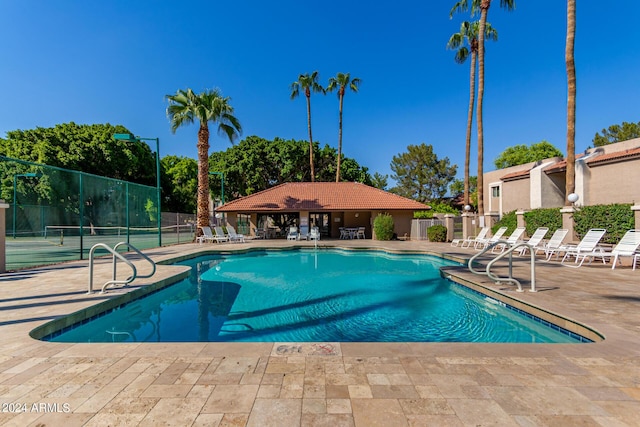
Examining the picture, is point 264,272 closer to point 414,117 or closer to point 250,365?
A: point 250,365

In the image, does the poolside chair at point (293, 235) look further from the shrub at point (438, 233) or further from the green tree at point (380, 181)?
the green tree at point (380, 181)

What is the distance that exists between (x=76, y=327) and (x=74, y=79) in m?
15.0

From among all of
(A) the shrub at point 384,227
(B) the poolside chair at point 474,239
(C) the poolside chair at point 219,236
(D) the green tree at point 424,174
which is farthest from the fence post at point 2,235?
(D) the green tree at point 424,174

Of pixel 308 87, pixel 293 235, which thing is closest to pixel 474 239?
pixel 293 235

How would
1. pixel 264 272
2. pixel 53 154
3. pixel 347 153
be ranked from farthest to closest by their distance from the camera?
pixel 347 153, pixel 53 154, pixel 264 272

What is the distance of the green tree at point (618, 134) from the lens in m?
36.3

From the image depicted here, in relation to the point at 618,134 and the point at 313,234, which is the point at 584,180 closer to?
the point at 313,234

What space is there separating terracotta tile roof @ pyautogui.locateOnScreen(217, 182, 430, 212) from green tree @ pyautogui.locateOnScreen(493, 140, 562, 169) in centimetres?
3078

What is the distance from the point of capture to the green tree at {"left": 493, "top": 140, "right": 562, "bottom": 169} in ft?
138

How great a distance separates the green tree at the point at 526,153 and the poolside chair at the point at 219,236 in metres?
42.3

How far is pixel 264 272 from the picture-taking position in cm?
1070

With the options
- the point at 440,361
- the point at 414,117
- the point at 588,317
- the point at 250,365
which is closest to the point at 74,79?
the point at 250,365

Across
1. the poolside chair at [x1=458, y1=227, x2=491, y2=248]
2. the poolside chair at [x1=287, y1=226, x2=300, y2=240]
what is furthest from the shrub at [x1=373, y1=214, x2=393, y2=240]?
the poolside chair at [x1=287, y1=226, x2=300, y2=240]

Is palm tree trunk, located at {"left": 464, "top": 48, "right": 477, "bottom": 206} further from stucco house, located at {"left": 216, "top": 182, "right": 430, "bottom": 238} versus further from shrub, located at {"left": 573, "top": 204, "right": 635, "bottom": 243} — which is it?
shrub, located at {"left": 573, "top": 204, "right": 635, "bottom": 243}
